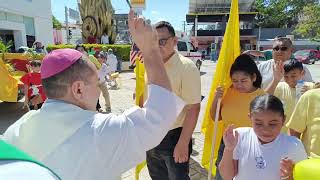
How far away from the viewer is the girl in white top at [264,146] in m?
2.01

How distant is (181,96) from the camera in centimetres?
264

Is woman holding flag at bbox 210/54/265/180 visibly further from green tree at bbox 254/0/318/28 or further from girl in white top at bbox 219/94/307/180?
green tree at bbox 254/0/318/28

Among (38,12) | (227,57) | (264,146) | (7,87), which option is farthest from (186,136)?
(38,12)

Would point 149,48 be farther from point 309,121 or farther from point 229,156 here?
point 309,121

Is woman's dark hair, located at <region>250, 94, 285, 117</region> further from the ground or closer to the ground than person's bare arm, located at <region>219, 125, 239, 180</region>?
further from the ground

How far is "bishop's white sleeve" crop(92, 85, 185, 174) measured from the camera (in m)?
1.23

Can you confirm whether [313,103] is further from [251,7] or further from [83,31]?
[251,7]

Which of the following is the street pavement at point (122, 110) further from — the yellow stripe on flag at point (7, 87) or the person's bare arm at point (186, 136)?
the person's bare arm at point (186, 136)

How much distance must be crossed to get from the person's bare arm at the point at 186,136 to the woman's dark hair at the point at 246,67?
0.47 m

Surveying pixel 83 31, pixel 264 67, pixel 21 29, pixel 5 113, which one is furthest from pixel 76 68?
pixel 21 29

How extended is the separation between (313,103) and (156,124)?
4.47ft

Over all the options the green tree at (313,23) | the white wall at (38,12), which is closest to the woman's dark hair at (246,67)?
the white wall at (38,12)

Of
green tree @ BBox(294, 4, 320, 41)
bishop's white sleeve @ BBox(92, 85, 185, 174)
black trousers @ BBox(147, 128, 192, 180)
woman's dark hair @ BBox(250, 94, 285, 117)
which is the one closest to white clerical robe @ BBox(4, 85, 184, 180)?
bishop's white sleeve @ BBox(92, 85, 185, 174)

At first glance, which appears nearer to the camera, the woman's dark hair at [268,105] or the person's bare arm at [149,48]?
the person's bare arm at [149,48]
